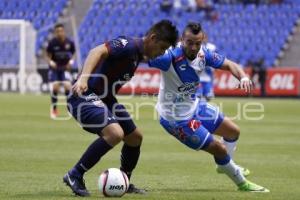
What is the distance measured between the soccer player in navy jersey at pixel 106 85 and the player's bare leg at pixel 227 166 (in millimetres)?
960

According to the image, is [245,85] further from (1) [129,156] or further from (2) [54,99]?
(2) [54,99]

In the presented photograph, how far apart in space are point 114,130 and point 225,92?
23.7 metres

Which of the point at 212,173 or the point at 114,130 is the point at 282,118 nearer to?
the point at 212,173

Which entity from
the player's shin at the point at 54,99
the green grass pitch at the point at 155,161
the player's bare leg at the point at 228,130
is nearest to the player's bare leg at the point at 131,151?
the green grass pitch at the point at 155,161

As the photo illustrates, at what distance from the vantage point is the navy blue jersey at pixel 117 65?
26.7 ft

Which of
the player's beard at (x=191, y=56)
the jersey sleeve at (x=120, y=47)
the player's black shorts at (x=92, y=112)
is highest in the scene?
the jersey sleeve at (x=120, y=47)

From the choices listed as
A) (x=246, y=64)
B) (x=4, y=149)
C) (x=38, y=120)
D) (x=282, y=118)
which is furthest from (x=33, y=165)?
(x=246, y=64)

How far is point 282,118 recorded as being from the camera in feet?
69.0

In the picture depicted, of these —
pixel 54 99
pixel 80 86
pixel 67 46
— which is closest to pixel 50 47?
pixel 67 46

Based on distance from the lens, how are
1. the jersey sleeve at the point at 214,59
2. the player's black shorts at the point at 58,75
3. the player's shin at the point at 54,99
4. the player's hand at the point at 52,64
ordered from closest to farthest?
the jersey sleeve at the point at 214,59, the player's shin at the point at 54,99, the player's hand at the point at 52,64, the player's black shorts at the point at 58,75

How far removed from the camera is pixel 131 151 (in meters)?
8.94

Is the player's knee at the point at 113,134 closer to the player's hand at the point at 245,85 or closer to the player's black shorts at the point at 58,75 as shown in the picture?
the player's hand at the point at 245,85

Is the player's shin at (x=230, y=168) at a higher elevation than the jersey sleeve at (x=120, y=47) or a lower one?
lower

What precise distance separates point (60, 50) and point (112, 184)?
43.2 ft
